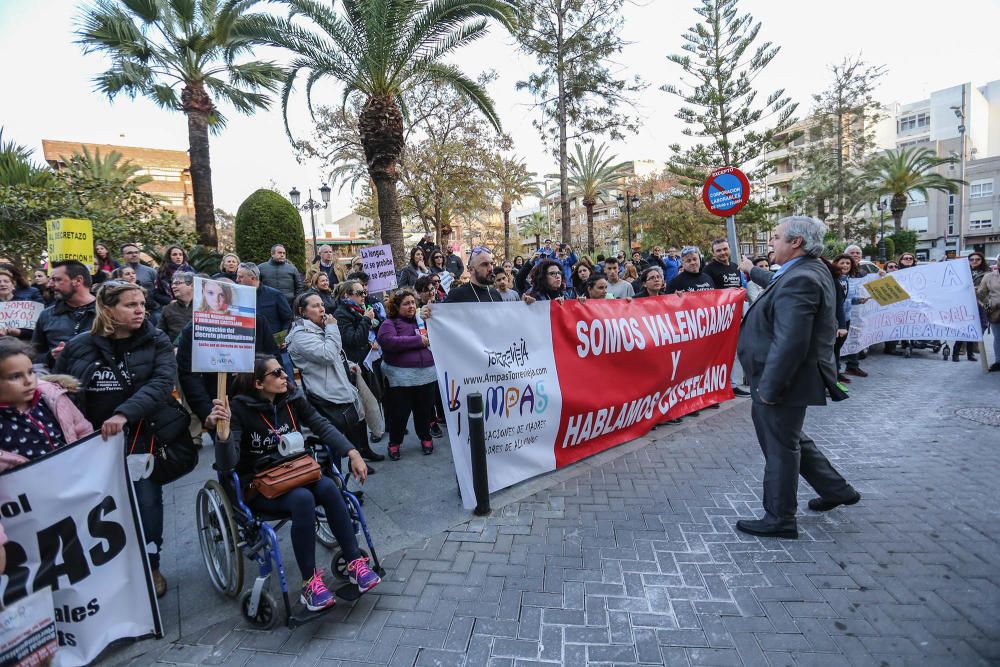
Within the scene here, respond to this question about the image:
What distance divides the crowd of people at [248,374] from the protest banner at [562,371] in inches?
13.5

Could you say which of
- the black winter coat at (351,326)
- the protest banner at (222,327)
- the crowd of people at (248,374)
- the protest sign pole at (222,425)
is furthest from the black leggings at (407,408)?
the protest sign pole at (222,425)

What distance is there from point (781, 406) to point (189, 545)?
4.49 meters

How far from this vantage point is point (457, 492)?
4504 mm

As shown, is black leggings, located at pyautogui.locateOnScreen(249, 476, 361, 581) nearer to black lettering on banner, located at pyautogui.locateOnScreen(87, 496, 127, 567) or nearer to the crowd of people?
the crowd of people

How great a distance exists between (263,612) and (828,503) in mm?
3939

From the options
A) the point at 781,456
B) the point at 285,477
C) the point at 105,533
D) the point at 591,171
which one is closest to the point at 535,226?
the point at 591,171

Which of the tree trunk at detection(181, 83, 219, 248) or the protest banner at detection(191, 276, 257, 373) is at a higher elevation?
the tree trunk at detection(181, 83, 219, 248)

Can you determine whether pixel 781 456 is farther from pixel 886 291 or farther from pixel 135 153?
pixel 135 153

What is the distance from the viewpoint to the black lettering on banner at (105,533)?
2590 mm

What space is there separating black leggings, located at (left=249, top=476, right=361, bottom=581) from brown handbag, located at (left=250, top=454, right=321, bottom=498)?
0.17ft

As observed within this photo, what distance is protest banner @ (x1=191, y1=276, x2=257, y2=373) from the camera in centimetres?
291

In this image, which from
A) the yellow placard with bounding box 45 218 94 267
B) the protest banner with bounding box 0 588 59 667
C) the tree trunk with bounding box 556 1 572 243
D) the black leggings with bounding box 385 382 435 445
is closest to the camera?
the protest banner with bounding box 0 588 59 667

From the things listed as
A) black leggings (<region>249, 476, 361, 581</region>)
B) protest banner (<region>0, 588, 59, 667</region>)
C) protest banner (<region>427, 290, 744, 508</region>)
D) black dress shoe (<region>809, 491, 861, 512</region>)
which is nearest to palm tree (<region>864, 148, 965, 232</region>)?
protest banner (<region>427, 290, 744, 508</region>)

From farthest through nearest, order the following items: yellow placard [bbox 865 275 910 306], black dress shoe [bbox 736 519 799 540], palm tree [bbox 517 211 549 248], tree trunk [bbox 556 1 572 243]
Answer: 1. palm tree [bbox 517 211 549 248]
2. tree trunk [bbox 556 1 572 243]
3. yellow placard [bbox 865 275 910 306]
4. black dress shoe [bbox 736 519 799 540]
